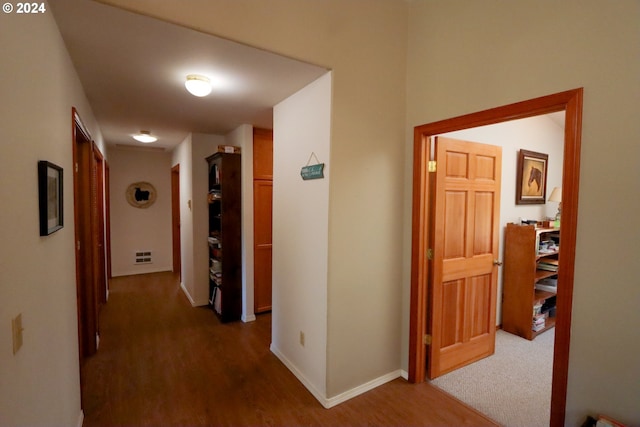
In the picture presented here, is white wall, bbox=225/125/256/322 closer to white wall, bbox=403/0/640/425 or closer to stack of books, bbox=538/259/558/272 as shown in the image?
white wall, bbox=403/0/640/425

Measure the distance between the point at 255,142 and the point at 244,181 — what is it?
509mm

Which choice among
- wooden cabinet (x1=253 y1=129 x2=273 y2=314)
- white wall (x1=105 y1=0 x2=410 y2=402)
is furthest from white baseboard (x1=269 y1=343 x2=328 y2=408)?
wooden cabinet (x1=253 y1=129 x2=273 y2=314)

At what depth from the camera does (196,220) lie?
4191 millimetres

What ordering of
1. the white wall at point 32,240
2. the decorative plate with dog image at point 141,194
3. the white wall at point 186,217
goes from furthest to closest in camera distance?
the decorative plate with dog image at point 141,194 → the white wall at point 186,217 → the white wall at point 32,240

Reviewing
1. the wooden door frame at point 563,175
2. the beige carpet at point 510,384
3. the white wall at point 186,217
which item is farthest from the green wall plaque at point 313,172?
the white wall at point 186,217

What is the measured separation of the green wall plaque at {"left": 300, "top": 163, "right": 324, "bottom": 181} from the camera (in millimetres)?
2218

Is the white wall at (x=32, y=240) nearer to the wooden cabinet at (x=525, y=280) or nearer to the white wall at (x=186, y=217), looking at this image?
the white wall at (x=186, y=217)

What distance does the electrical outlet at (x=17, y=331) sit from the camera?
100cm

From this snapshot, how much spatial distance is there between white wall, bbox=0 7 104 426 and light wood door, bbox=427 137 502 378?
240cm

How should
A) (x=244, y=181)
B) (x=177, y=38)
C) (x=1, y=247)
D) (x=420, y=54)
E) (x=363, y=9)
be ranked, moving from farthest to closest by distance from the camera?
1. (x=244, y=181)
2. (x=420, y=54)
3. (x=363, y=9)
4. (x=177, y=38)
5. (x=1, y=247)

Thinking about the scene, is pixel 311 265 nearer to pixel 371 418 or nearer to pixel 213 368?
pixel 371 418

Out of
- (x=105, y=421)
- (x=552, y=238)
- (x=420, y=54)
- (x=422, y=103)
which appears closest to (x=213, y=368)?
(x=105, y=421)

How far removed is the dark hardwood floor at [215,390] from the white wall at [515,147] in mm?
1946

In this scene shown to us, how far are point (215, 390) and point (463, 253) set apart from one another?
2330 millimetres
